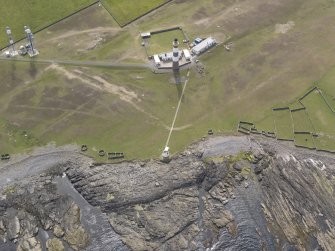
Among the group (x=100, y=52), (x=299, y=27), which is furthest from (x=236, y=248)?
(x=299, y=27)

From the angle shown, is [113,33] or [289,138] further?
[113,33]

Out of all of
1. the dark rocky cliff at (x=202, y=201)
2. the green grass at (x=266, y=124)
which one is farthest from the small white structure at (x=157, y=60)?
the green grass at (x=266, y=124)

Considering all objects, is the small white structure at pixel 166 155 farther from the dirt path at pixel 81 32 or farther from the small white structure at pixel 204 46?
the dirt path at pixel 81 32

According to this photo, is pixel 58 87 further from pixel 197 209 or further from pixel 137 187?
pixel 197 209

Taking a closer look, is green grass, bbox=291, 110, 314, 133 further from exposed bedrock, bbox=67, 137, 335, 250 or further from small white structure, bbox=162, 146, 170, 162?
small white structure, bbox=162, 146, 170, 162

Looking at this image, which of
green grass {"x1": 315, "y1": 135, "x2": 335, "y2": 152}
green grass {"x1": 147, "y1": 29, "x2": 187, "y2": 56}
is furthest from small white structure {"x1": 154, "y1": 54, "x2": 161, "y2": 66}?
green grass {"x1": 315, "y1": 135, "x2": 335, "y2": 152}
